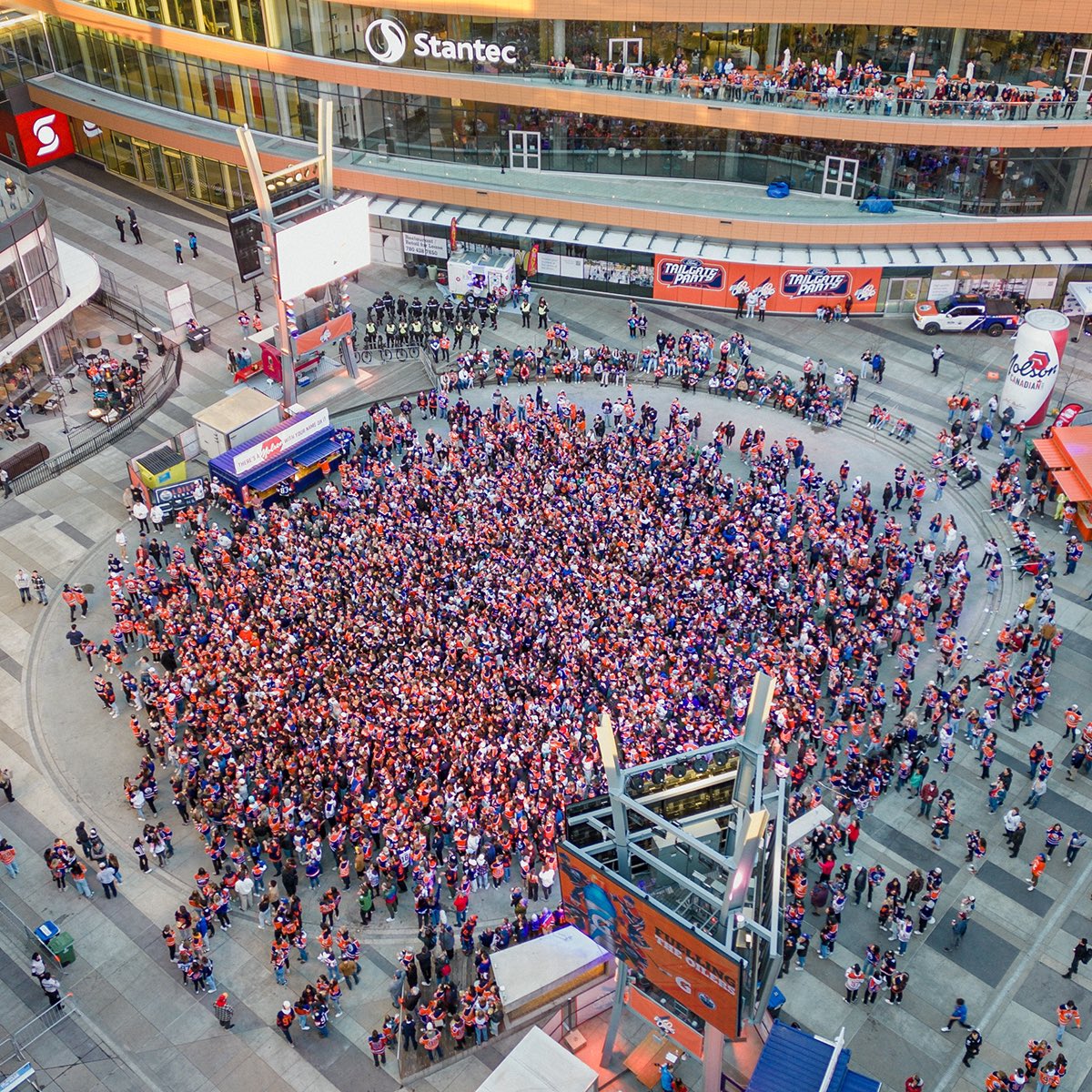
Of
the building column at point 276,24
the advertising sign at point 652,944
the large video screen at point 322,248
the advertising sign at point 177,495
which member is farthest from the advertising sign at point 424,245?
the advertising sign at point 652,944

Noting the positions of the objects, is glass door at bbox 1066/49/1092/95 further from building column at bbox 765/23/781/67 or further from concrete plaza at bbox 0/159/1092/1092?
concrete plaza at bbox 0/159/1092/1092

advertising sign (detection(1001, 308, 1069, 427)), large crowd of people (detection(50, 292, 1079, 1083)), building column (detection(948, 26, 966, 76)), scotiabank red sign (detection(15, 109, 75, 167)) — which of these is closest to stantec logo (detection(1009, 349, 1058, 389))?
advertising sign (detection(1001, 308, 1069, 427))

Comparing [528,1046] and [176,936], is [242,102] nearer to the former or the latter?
[176,936]

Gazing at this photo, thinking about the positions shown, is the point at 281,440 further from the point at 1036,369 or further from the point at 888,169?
the point at 888,169

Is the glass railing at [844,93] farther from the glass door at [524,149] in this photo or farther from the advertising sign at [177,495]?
the advertising sign at [177,495]

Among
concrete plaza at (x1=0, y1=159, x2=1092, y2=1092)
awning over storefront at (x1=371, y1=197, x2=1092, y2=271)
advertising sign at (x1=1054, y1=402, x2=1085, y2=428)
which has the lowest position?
concrete plaza at (x1=0, y1=159, x2=1092, y2=1092)

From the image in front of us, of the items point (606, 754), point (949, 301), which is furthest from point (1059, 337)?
point (606, 754)
